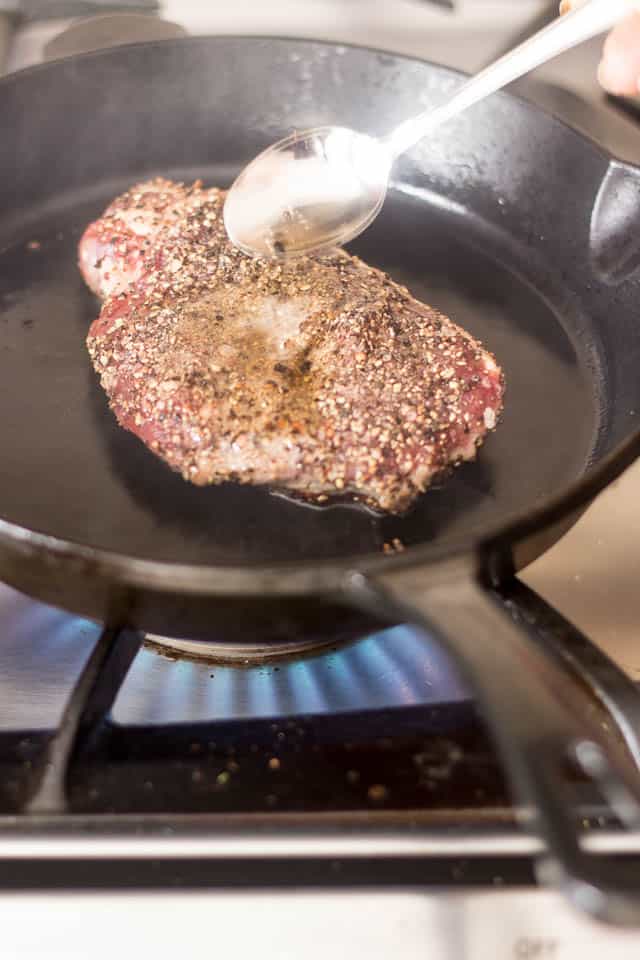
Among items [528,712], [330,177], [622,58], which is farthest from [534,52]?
[528,712]

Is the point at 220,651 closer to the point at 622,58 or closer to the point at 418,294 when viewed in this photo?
the point at 418,294

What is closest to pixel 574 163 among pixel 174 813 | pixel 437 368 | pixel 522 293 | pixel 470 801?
pixel 522 293

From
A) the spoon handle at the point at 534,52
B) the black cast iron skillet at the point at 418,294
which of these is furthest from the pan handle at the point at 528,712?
the spoon handle at the point at 534,52

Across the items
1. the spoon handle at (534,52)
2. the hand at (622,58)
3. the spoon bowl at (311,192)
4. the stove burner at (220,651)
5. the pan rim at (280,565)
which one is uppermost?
the hand at (622,58)

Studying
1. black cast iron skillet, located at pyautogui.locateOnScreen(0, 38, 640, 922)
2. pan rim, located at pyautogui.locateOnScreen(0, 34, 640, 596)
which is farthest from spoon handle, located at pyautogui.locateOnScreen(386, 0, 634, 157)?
pan rim, located at pyautogui.locateOnScreen(0, 34, 640, 596)

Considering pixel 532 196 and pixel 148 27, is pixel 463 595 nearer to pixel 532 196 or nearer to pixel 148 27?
pixel 532 196

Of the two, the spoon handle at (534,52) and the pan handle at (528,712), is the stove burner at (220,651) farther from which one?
the spoon handle at (534,52)

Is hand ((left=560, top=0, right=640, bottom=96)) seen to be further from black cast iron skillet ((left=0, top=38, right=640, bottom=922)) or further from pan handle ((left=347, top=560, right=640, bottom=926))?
pan handle ((left=347, top=560, right=640, bottom=926))
